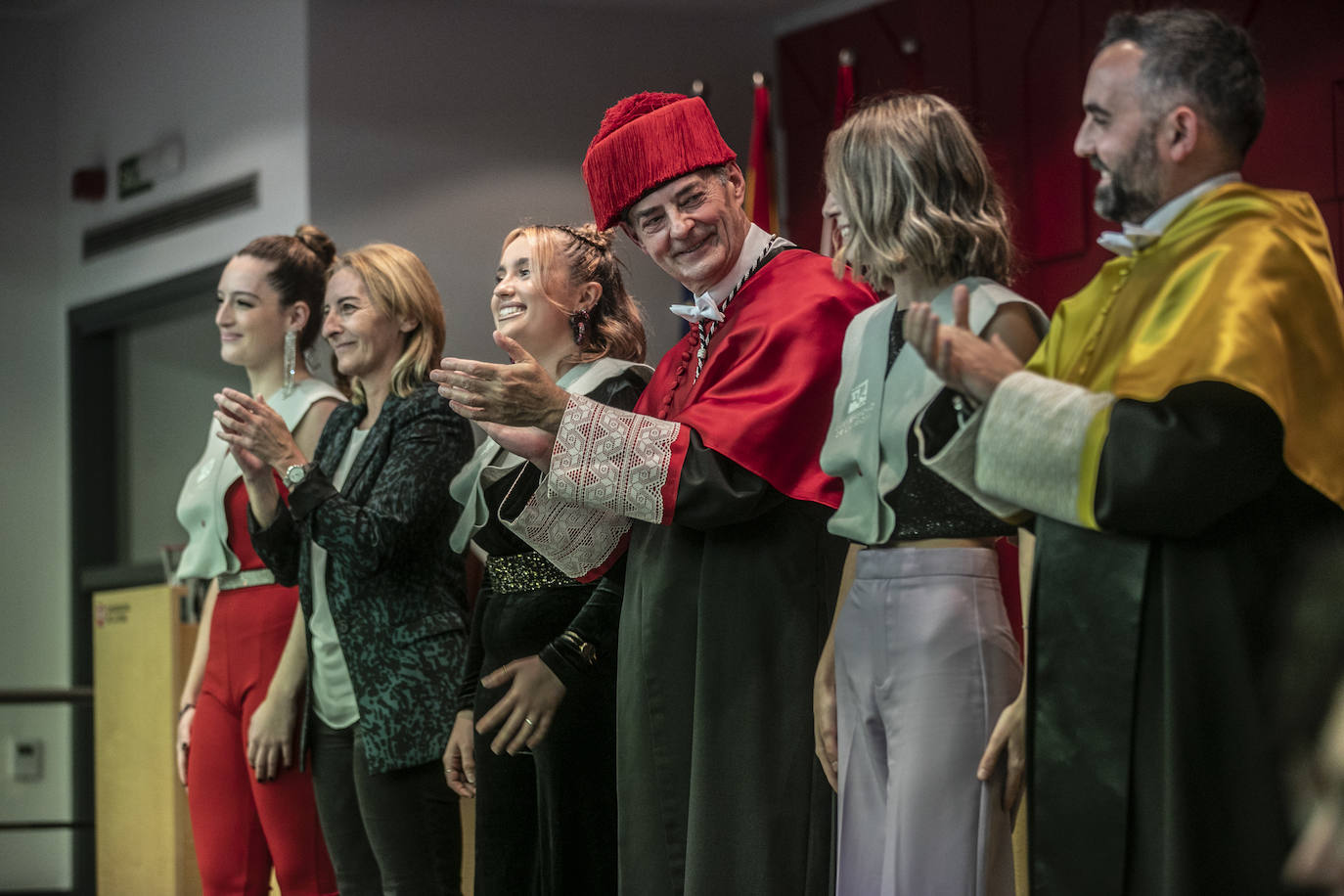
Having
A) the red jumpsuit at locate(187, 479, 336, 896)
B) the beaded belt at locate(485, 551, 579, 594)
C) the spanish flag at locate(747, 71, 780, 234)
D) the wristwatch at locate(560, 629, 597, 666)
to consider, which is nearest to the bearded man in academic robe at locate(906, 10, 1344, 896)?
the wristwatch at locate(560, 629, 597, 666)

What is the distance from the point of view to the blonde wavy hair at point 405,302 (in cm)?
298

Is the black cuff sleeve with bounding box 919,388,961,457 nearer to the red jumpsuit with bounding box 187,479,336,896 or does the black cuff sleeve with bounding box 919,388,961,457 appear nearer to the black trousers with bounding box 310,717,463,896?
the black trousers with bounding box 310,717,463,896

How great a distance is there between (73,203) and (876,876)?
5.39m

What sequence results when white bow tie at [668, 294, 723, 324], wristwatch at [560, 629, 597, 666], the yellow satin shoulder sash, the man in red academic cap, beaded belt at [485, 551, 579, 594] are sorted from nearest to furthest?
the yellow satin shoulder sash, the man in red academic cap, white bow tie at [668, 294, 723, 324], wristwatch at [560, 629, 597, 666], beaded belt at [485, 551, 579, 594]

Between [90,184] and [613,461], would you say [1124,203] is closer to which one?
[613,461]

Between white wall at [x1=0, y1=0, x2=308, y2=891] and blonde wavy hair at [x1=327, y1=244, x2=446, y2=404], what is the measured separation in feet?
9.54

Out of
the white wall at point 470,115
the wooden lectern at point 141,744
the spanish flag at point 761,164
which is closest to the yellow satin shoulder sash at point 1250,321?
the wooden lectern at point 141,744

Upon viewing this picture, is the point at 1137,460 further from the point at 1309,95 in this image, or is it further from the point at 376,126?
the point at 376,126

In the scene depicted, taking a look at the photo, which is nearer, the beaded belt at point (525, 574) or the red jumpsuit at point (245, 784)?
the beaded belt at point (525, 574)

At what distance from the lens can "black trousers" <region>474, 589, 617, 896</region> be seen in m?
2.36

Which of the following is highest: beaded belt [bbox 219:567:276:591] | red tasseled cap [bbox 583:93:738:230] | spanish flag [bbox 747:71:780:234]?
spanish flag [bbox 747:71:780:234]

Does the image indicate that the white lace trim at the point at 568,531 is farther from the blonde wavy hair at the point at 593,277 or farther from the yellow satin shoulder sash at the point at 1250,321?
the yellow satin shoulder sash at the point at 1250,321

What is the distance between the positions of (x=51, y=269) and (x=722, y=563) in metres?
5.00

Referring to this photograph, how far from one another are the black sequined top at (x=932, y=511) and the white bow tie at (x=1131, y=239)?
32cm
